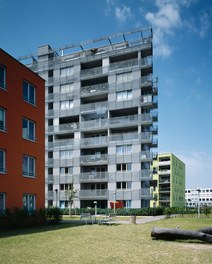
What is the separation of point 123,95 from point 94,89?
5426 millimetres

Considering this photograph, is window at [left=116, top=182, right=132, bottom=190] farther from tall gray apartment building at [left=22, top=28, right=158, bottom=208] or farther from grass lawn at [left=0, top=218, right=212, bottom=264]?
grass lawn at [left=0, top=218, right=212, bottom=264]

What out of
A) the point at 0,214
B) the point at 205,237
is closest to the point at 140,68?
the point at 0,214

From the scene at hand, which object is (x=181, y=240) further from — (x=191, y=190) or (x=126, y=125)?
(x=191, y=190)

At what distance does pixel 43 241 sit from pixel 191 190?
570ft

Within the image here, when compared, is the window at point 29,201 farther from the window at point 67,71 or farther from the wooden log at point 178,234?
the window at point 67,71

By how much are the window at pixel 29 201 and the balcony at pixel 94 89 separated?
2715 cm

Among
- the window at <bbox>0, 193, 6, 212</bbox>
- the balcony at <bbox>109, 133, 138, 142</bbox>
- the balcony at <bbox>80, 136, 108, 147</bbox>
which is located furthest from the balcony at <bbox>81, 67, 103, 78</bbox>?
the window at <bbox>0, 193, 6, 212</bbox>

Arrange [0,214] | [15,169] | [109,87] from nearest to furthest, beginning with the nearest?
[0,214] < [15,169] < [109,87]

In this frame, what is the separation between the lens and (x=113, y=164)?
4731 centimetres

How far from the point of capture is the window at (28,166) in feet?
82.9

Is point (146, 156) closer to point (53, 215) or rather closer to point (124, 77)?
point (124, 77)

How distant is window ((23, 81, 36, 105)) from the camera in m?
26.4

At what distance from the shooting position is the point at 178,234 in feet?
45.9

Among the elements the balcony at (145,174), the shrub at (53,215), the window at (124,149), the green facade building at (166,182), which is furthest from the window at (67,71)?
the green facade building at (166,182)
